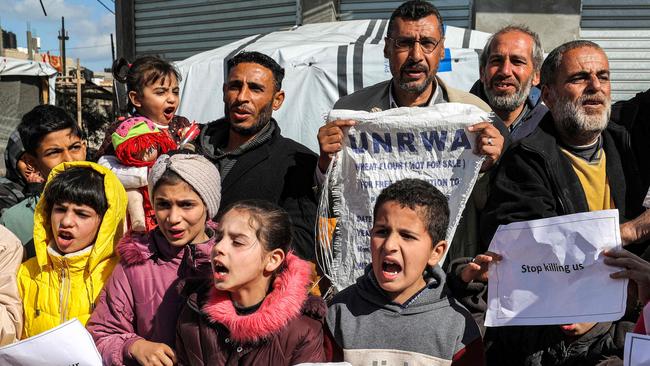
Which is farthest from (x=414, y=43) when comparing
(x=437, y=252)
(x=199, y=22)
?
(x=199, y=22)

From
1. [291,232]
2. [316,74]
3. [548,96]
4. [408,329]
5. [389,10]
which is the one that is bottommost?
[408,329]

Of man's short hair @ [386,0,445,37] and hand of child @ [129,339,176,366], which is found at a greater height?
man's short hair @ [386,0,445,37]

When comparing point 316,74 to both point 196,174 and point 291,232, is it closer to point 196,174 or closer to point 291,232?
point 196,174

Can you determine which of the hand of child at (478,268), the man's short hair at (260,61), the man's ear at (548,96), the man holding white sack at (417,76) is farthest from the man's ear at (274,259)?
the man's ear at (548,96)

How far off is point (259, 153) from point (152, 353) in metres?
1.14

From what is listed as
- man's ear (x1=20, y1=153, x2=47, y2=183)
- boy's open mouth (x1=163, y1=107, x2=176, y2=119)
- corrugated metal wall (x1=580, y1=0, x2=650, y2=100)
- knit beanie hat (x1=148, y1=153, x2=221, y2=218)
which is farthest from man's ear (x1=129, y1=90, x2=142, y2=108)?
corrugated metal wall (x1=580, y1=0, x2=650, y2=100)

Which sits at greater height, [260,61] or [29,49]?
[29,49]

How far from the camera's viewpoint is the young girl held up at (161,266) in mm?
2924

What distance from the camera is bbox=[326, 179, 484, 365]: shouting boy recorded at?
8.73 ft

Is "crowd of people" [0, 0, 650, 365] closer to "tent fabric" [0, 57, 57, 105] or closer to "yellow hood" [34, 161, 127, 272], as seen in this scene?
"yellow hood" [34, 161, 127, 272]

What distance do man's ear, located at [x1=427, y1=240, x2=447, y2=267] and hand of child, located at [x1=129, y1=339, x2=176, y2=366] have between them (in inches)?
43.0

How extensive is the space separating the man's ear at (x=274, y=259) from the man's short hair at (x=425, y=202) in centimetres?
41

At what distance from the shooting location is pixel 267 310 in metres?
2.67

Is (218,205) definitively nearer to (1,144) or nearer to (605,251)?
(605,251)
